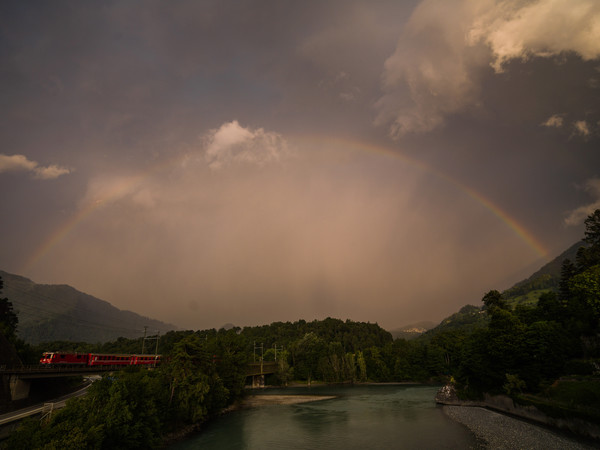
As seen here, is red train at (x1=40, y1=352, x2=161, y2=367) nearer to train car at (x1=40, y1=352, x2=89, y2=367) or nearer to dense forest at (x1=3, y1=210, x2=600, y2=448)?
train car at (x1=40, y1=352, x2=89, y2=367)

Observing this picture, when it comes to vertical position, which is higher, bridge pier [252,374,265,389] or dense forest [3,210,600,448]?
dense forest [3,210,600,448]

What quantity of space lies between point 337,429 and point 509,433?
1034 inches

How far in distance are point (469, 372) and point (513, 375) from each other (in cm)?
1724

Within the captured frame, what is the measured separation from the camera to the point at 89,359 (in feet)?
221

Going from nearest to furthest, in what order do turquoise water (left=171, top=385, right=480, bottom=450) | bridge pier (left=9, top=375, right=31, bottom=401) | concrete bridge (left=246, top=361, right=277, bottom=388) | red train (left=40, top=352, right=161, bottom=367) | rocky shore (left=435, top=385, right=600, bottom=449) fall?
rocky shore (left=435, top=385, right=600, bottom=449)
turquoise water (left=171, top=385, right=480, bottom=450)
bridge pier (left=9, top=375, right=31, bottom=401)
red train (left=40, top=352, right=161, bottom=367)
concrete bridge (left=246, top=361, right=277, bottom=388)

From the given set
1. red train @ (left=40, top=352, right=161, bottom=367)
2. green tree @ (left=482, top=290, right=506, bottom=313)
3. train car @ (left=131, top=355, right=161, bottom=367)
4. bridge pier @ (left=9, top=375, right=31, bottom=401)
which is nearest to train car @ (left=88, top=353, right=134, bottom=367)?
red train @ (left=40, top=352, right=161, bottom=367)

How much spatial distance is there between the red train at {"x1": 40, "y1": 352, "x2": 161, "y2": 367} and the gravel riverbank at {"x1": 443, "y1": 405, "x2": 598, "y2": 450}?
222 ft

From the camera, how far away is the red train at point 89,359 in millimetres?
59750

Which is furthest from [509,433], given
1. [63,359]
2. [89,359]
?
[89,359]

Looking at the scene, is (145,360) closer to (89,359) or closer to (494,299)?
(89,359)

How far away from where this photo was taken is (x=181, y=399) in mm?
53031

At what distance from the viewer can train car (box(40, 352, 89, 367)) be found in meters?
59.2

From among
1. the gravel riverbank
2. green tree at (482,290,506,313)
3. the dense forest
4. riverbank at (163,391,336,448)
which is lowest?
riverbank at (163,391,336,448)

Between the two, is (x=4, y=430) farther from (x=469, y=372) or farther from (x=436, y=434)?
(x=469, y=372)
